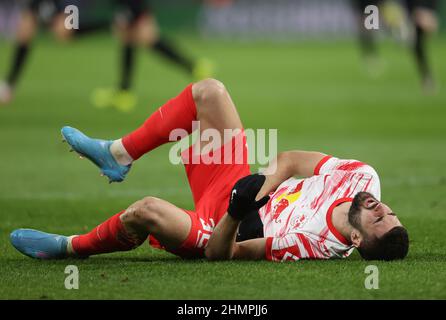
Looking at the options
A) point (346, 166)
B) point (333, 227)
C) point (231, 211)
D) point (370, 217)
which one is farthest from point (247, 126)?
point (231, 211)

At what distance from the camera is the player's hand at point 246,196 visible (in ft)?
18.9

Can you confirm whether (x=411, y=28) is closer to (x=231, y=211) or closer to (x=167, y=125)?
(x=167, y=125)

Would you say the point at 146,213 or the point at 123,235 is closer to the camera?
the point at 146,213

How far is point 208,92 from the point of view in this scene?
6551 millimetres

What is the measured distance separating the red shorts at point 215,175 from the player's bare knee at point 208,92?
0.94 ft

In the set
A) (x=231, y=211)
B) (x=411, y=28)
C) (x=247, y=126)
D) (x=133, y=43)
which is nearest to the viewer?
(x=231, y=211)

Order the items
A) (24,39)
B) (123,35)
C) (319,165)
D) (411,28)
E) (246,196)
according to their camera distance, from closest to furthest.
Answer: (246,196)
(319,165)
(24,39)
(123,35)
(411,28)

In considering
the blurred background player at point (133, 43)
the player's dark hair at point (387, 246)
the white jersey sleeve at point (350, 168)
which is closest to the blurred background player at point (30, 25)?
the blurred background player at point (133, 43)

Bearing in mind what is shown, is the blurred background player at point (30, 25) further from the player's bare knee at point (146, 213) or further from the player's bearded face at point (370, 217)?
the player's bearded face at point (370, 217)

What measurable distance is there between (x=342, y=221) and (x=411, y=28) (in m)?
17.4

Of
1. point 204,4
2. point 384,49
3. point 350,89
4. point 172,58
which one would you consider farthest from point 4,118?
point 204,4

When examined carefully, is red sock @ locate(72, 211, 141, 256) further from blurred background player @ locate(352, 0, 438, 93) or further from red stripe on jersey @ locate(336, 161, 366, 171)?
blurred background player @ locate(352, 0, 438, 93)

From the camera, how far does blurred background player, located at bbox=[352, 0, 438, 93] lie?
2031 cm

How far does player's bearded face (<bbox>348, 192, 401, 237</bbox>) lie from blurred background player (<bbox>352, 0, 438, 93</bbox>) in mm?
14350
